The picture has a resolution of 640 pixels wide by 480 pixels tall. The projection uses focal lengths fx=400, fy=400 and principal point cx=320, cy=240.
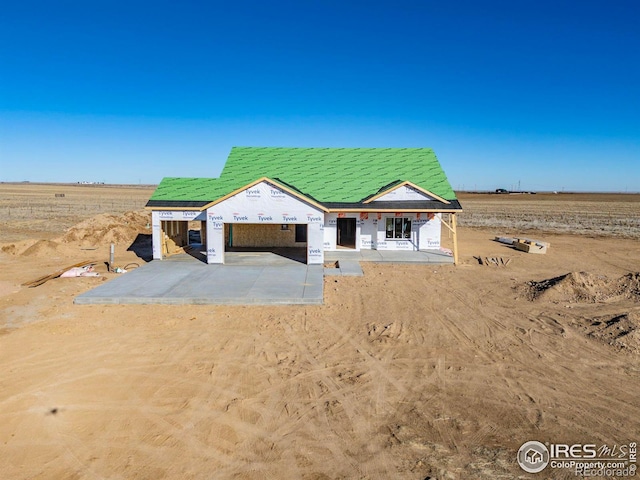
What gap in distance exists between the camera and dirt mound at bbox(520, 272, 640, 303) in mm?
13508

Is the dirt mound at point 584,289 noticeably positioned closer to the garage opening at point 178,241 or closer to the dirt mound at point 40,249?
the garage opening at point 178,241

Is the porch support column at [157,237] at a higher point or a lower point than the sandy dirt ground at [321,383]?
higher

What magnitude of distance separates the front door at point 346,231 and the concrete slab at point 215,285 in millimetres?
5834

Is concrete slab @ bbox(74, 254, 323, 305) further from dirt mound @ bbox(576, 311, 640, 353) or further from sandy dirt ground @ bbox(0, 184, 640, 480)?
dirt mound @ bbox(576, 311, 640, 353)

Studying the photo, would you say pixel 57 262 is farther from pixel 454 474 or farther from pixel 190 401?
pixel 454 474

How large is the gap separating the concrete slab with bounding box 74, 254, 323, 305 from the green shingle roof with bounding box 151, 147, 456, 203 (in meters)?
4.46

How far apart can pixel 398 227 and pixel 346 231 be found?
4.41m

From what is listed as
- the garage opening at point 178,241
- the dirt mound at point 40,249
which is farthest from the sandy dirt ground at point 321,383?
the dirt mound at point 40,249

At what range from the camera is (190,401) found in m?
7.36

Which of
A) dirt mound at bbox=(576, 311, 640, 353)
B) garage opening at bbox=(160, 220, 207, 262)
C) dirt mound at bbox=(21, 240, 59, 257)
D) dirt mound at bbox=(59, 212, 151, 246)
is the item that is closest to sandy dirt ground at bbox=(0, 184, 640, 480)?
dirt mound at bbox=(576, 311, 640, 353)

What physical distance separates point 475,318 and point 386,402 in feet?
18.4

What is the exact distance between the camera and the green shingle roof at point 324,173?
21.0 metres

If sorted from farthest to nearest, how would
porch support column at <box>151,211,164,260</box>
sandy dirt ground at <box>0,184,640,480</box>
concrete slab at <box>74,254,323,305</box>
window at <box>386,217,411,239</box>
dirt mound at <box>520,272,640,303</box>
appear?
window at <box>386,217,411,239</box>, porch support column at <box>151,211,164,260</box>, dirt mound at <box>520,272,640,303</box>, concrete slab at <box>74,254,323,305</box>, sandy dirt ground at <box>0,184,640,480</box>

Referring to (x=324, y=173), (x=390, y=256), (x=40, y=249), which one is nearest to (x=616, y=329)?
(x=390, y=256)
